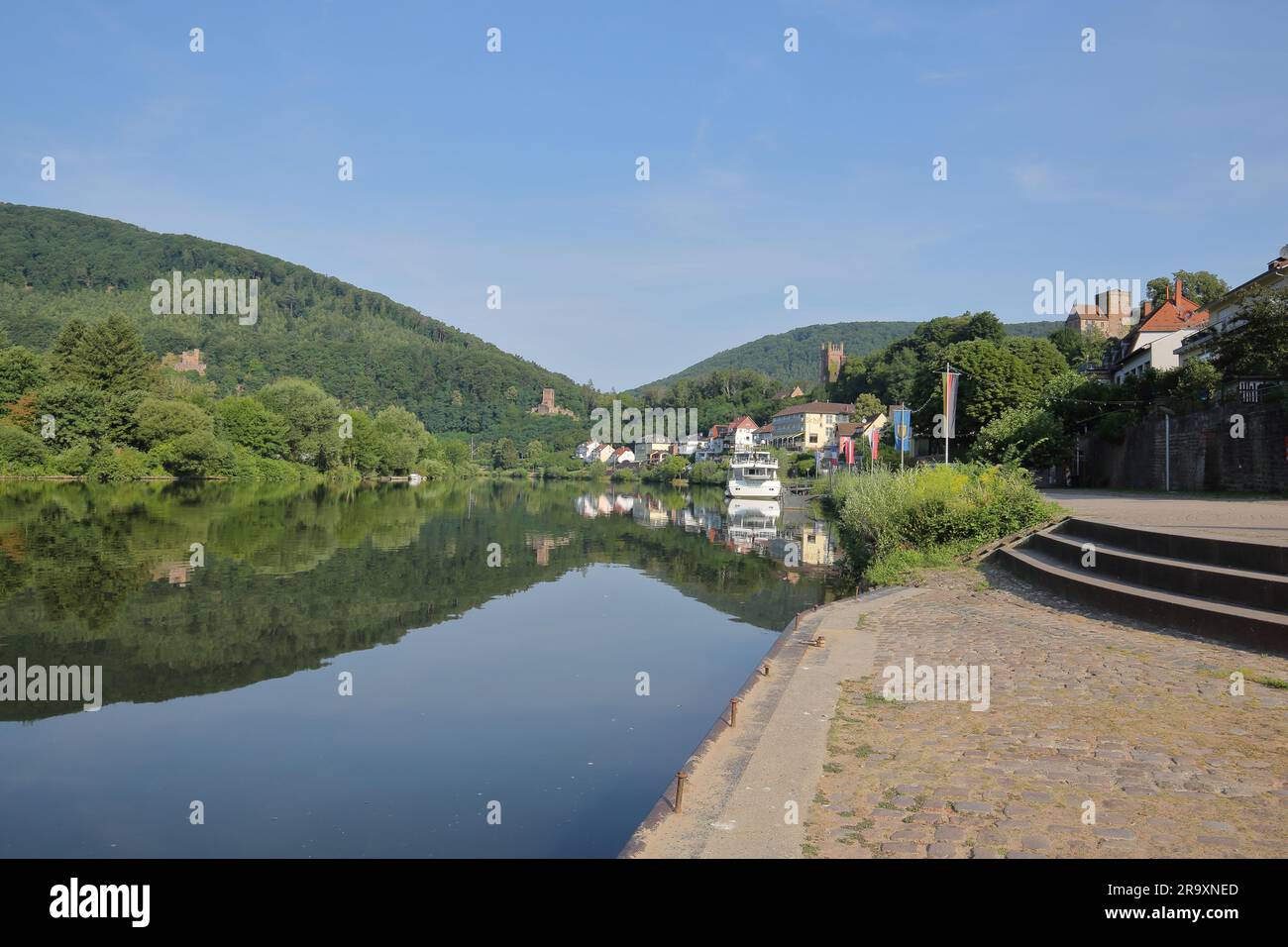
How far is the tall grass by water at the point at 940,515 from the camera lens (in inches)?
684

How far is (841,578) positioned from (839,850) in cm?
1556

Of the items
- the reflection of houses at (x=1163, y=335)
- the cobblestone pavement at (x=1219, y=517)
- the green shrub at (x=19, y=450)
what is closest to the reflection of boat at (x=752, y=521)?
the cobblestone pavement at (x=1219, y=517)

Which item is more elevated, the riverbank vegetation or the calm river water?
the riverbank vegetation

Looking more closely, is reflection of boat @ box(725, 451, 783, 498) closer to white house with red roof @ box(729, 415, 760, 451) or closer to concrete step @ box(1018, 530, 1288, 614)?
concrete step @ box(1018, 530, 1288, 614)

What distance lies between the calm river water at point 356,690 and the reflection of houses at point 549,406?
13872 centimetres

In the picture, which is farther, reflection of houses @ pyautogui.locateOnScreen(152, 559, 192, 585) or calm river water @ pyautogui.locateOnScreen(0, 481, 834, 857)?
reflection of houses @ pyautogui.locateOnScreen(152, 559, 192, 585)

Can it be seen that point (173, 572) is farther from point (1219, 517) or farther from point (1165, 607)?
point (1219, 517)

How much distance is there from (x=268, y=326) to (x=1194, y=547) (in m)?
150

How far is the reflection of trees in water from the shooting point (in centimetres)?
1088

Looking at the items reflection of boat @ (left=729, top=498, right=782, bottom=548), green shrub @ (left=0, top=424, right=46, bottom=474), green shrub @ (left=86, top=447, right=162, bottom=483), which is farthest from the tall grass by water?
green shrub @ (left=0, top=424, right=46, bottom=474)

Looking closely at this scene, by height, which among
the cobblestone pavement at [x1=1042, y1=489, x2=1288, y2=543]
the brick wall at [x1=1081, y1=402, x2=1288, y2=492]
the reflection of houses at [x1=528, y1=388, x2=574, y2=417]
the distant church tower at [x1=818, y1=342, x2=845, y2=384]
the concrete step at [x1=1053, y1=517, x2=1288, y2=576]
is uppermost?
the distant church tower at [x1=818, y1=342, x2=845, y2=384]

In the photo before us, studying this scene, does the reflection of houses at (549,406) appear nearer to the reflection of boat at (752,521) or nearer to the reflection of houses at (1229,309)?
the reflection of boat at (752,521)

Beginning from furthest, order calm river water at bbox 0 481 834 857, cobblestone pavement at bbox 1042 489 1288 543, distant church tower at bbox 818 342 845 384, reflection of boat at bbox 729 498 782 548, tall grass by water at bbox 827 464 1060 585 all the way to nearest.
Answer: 1. distant church tower at bbox 818 342 845 384
2. reflection of boat at bbox 729 498 782 548
3. tall grass by water at bbox 827 464 1060 585
4. cobblestone pavement at bbox 1042 489 1288 543
5. calm river water at bbox 0 481 834 857
